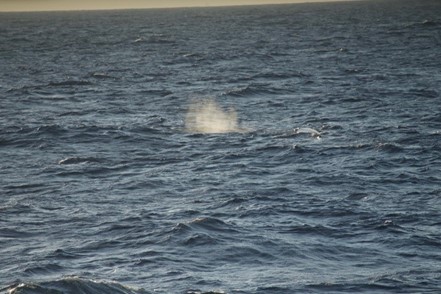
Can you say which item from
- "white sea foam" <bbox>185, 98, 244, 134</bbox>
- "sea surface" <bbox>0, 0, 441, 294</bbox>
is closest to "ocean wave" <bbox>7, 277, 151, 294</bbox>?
"sea surface" <bbox>0, 0, 441, 294</bbox>

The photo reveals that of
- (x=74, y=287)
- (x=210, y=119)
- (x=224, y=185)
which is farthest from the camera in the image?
(x=210, y=119)

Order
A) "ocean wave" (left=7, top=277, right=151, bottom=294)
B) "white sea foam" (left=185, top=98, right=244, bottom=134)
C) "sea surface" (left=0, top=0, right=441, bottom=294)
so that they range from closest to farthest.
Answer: "ocean wave" (left=7, top=277, right=151, bottom=294) < "sea surface" (left=0, top=0, right=441, bottom=294) < "white sea foam" (left=185, top=98, right=244, bottom=134)

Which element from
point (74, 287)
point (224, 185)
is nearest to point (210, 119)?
point (224, 185)

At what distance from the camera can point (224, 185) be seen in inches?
1475

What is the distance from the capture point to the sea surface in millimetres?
26281

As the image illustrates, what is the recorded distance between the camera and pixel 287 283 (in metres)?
25.2


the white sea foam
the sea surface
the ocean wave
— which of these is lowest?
the white sea foam

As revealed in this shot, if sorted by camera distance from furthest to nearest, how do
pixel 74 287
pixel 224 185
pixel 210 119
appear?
pixel 210 119 → pixel 224 185 → pixel 74 287

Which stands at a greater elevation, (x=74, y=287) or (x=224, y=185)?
(x=74, y=287)

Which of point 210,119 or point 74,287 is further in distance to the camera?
point 210,119

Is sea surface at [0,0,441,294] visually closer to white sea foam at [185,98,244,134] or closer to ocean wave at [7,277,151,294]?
ocean wave at [7,277,151,294]

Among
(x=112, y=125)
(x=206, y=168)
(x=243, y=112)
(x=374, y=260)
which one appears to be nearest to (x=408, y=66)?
(x=243, y=112)

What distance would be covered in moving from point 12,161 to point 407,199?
59.5ft

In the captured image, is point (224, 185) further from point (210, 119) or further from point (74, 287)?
point (210, 119)
